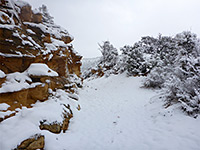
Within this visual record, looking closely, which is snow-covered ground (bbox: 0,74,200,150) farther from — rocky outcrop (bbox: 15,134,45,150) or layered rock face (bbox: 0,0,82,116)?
layered rock face (bbox: 0,0,82,116)

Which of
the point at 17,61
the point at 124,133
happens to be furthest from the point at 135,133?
the point at 17,61

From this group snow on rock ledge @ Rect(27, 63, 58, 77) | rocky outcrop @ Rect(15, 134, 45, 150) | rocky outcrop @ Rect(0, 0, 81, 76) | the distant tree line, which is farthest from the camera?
snow on rock ledge @ Rect(27, 63, 58, 77)

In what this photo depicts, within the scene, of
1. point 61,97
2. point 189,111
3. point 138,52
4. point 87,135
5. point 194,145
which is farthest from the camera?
point 138,52

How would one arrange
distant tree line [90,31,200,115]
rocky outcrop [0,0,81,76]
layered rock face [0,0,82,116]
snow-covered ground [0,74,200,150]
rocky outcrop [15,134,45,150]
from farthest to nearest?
rocky outcrop [0,0,81,76] < distant tree line [90,31,200,115] < layered rock face [0,0,82,116] < snow-covered ground [0,74,200,150] < rocky outcrop [15,134,45,150]

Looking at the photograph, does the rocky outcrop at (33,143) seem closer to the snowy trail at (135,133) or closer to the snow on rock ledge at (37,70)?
the snowy trail at (135,133)

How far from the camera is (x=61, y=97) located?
5922mm

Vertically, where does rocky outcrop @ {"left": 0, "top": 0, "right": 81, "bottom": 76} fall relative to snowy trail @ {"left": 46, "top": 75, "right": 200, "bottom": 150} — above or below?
above

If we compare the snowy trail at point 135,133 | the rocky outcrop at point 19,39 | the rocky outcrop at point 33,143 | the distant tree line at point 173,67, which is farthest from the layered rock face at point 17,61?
the distant tree line at point 173,67

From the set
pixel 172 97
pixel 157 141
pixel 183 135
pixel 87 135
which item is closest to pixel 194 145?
pixel 183 135

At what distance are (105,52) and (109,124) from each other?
21.8 metres

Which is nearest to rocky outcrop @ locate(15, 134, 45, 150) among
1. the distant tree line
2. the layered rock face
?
the layered rock face

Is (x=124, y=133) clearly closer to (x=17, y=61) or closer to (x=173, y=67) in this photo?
(x=17, y=61)

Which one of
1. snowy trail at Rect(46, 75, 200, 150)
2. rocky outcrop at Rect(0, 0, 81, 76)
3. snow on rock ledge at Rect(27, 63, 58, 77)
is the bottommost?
snowy trail at Rect(46, 75, 200, 150)

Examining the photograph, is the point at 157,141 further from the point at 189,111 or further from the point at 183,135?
the point at 189,111
